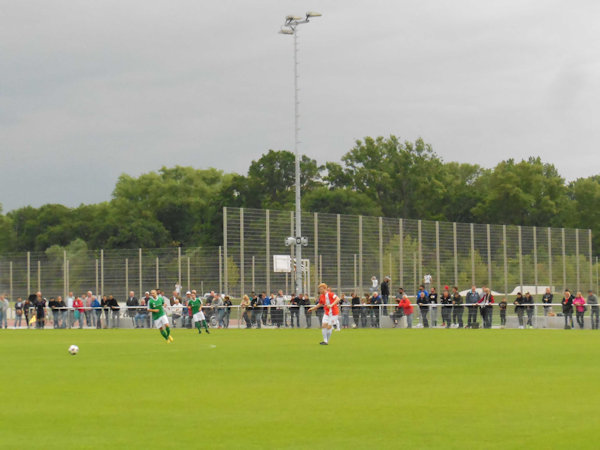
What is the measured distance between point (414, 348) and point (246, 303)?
63.5 feet

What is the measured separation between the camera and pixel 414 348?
26141 millimetres

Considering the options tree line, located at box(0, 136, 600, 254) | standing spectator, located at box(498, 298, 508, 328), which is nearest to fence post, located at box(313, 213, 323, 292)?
standing spectator, located at box(498, 298, 508, 328)

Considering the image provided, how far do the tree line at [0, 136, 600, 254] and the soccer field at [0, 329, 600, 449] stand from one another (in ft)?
243

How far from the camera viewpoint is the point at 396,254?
5156 centimetres

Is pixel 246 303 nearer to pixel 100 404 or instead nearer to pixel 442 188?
pixel 100 404

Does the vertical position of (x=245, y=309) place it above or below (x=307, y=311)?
above

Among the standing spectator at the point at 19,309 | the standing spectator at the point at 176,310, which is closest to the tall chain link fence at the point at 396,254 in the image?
the standing spectator at the point at 176,310

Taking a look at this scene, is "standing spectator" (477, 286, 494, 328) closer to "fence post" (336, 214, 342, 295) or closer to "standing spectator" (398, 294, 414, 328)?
"standing spectator" (398, 294, 414, 328)

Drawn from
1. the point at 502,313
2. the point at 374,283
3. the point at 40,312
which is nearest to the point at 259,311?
the point at 374,283

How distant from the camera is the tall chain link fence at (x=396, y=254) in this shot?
46156mm

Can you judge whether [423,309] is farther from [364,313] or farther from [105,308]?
[105,308]

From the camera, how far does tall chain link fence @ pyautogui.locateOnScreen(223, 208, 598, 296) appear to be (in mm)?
46156

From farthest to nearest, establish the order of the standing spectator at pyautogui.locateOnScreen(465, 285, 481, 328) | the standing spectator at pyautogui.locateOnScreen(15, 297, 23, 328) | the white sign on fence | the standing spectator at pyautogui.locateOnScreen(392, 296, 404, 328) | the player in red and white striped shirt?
the standing spectator at pyautogui.locateOnScreen(15, 297, 23, 328), the white sign on fence, the standing spectator at pyautogui.locateOnScreen(392, 296, 404, 328), the standing spectator at pyautogui.locateOnScreen(465, 285, 481, 328), the player in red and white striped shirt

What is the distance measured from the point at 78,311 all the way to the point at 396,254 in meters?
15.2
